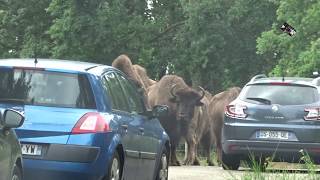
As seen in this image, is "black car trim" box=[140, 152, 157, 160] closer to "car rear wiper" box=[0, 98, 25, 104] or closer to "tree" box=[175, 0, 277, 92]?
"car rear wiper" box=[0, 98, 25, 104]

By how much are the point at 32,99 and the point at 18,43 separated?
118 feet

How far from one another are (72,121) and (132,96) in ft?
6.48

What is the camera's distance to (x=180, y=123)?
21234 mm

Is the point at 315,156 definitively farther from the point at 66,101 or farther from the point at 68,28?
the point at 68,28

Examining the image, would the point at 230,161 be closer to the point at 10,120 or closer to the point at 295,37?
the point at 10,120

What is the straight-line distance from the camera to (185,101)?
71.1 ft

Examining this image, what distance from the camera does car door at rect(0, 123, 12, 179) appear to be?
713cm

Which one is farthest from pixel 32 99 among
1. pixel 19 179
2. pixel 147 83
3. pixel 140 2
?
pixel 140 2

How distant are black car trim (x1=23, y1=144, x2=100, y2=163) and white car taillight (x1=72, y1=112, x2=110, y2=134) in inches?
7.4

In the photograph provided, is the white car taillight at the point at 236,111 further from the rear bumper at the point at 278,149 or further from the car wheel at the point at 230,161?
the car wheel at the point at 230,161

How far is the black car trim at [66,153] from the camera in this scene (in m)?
8.74

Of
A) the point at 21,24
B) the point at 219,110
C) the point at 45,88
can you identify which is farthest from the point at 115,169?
the point at 21,24

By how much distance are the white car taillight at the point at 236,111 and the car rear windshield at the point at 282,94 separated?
0.22 m

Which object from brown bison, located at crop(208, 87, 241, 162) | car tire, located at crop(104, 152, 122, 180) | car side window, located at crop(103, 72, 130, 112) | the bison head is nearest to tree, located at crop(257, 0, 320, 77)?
brown bison, located at crop(208, 87, 241, 162)
